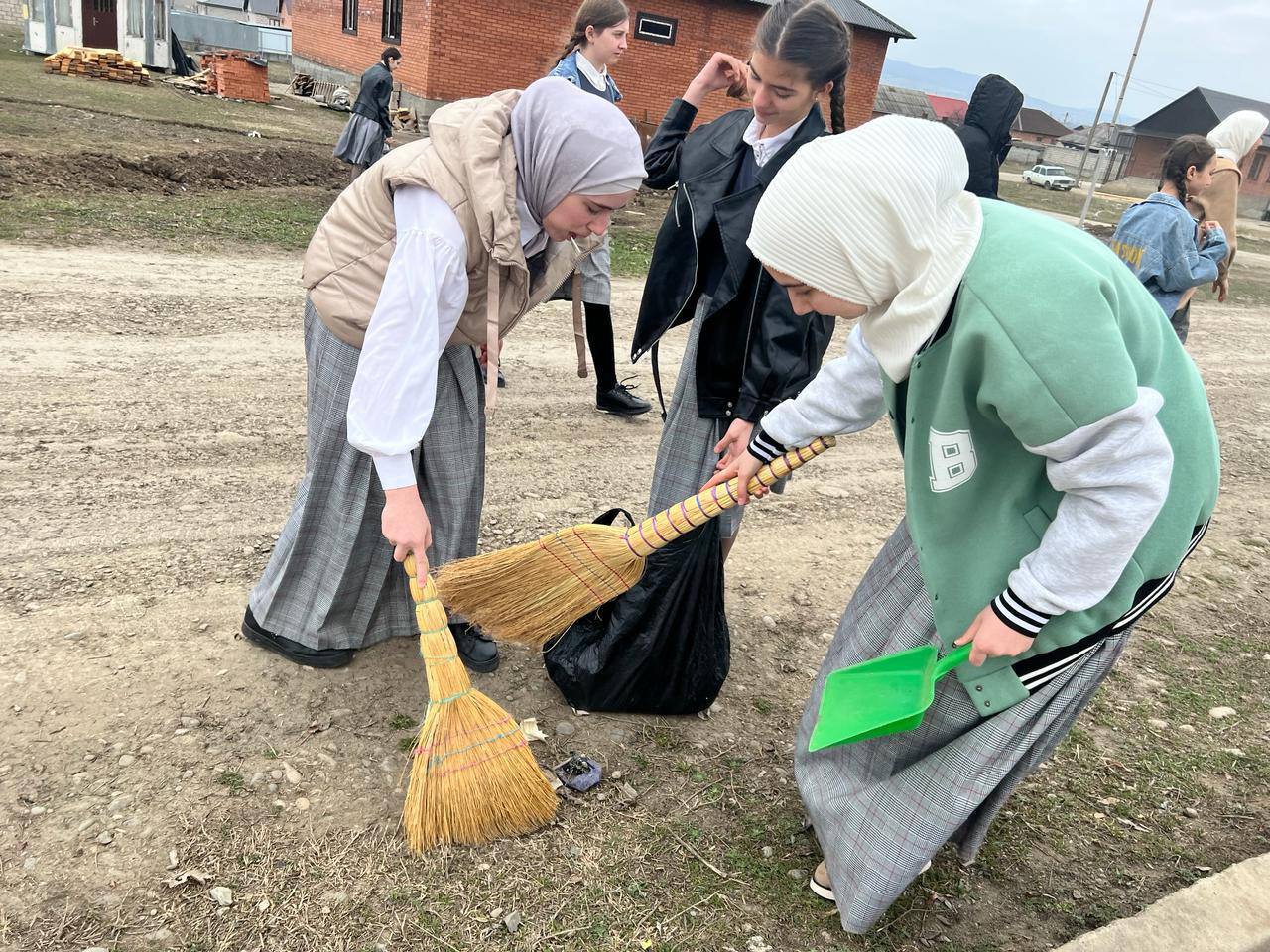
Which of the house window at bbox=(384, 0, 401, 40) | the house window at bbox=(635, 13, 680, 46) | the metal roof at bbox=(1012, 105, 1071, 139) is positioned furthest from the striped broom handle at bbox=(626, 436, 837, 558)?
the metal roof at bbox=(1012, 105, 1071, 139)

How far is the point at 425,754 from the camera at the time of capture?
2096 mm

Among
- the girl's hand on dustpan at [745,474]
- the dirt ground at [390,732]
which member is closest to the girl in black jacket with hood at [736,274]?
the girl's hand on dustpan at [745,474]

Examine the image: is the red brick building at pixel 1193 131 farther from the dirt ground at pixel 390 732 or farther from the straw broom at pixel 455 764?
the straw broom at pixel 455 764

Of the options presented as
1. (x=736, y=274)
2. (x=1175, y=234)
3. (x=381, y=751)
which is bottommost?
(x=381, y=751)

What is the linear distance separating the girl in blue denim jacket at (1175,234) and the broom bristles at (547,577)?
3.51 meters

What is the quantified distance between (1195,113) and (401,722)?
50.9 metres

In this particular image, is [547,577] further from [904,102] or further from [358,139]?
[904,102]

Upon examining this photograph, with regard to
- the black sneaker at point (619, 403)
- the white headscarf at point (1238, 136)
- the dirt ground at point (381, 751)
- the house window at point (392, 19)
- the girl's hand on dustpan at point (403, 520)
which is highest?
the house window at point (392, 19)

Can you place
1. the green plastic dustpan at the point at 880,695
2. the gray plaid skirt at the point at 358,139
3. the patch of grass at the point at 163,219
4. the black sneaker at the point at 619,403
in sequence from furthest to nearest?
the gray plaid skirt at the point at 358,139, the patch of grass at the point at 163,219, the black sneaker at the point at 619,403, the green plastic dustpan at the point at 880,695

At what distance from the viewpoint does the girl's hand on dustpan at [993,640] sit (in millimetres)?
1621

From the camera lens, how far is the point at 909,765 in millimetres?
1951

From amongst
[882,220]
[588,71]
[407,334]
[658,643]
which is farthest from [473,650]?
[588,71]

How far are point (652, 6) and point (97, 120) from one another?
12.2 meters

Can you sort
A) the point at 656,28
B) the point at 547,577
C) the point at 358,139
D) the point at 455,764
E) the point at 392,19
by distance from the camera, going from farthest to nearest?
the point at 656,28 < the point at 392,19 < the point at 358,139 < the point at 547,577 < the point at 455,764
